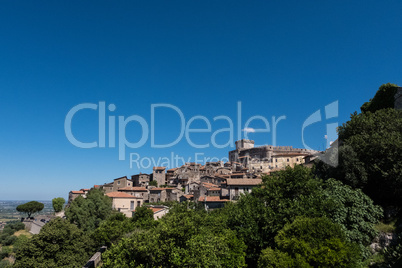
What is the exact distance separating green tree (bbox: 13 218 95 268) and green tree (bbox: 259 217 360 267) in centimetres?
1674

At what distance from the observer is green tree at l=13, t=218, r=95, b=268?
65.8 ft

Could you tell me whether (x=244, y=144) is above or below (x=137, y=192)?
above

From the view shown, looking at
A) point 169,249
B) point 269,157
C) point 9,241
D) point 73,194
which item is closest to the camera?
point 169,249

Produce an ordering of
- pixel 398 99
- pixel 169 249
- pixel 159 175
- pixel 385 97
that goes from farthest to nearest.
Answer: pixel 159 175, pixel 385 97, pixel 398 99, pixel 169 249

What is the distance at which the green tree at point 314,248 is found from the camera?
13742mm

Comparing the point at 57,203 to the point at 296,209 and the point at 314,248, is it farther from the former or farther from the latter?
the point at 314,248

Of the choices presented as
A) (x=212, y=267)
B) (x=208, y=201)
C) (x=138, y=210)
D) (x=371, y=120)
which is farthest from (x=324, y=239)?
(x=208, y=201)

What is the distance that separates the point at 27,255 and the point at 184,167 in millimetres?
71785

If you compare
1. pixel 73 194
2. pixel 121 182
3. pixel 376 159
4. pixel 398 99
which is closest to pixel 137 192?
pixel 121 182

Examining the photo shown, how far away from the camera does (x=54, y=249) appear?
823 inches

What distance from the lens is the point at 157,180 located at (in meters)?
84.4

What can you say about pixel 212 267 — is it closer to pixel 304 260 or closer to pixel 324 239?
pixel 304 260

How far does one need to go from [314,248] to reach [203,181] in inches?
2418

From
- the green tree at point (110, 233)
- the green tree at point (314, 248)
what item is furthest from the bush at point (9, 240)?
the green tree at point (314, 248)
